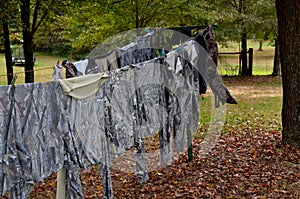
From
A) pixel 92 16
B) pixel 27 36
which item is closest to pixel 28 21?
pixel 27 36

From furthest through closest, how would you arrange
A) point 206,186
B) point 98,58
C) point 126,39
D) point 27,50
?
point 126,39 < point 27,50 < point 206,186 < point 98,58

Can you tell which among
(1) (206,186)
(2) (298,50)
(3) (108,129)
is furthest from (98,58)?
(2) (298,50)

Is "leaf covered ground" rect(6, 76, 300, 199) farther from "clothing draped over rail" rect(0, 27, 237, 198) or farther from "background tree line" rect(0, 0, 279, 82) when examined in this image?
"background tree line" rect(0, 0, 279, 82)

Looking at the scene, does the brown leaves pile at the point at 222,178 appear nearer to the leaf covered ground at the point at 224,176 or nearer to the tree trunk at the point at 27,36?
the leaf covered ground at the point at 224,176

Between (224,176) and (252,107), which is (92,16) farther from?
(224,176)

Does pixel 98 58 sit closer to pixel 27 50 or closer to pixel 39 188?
pixel 39 188

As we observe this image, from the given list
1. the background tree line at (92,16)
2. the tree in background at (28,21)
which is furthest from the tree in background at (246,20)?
the tree in background at (28,21)

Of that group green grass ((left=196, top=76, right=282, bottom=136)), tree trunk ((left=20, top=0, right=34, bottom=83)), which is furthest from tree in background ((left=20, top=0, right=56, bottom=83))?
green grass ((left=196, top=76, right=282, bottom=136))

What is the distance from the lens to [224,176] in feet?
18.0

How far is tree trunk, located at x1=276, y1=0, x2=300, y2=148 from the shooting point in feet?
18.8

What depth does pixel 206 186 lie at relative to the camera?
5203mm

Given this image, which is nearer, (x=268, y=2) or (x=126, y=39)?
(x=126, y=39)

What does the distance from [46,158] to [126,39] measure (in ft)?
26.8

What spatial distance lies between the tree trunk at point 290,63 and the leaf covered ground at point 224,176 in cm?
33
